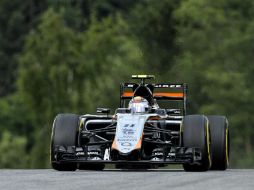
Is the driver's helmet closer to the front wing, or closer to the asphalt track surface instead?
the front wing

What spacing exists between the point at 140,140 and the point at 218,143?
6.32 feet

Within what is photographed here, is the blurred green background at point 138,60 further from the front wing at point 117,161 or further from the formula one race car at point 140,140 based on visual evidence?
the front wing at point 117,161

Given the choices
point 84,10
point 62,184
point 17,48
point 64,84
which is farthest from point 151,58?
point 17,48

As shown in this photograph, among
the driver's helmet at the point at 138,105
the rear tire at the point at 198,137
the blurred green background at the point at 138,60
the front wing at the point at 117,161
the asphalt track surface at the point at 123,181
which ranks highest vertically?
the blurred green background at the point at 138,60

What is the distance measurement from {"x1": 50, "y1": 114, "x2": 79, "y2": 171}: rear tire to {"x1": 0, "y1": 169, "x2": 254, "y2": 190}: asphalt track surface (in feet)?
8.64

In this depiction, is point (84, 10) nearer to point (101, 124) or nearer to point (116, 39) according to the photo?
point (116, 39)

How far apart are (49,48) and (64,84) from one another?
15.2ft

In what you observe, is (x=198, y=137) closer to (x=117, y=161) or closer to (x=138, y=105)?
(x=117, y=161)

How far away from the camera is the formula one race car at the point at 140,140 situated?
2275cm

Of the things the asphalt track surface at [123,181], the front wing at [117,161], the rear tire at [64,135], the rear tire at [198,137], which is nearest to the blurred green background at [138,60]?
the rear tire at [64,135]

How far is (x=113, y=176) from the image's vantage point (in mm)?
19906

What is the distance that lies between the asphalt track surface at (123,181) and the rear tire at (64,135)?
2.63m

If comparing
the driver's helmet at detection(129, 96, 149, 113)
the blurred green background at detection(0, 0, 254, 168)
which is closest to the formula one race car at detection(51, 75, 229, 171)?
the driver's helmet at detection(129, 96, 149, 113)

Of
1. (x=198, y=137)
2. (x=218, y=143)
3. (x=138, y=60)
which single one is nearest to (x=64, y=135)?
(x=198, y=137)
